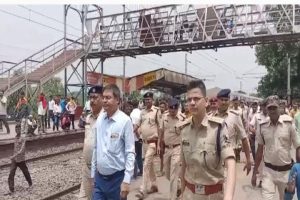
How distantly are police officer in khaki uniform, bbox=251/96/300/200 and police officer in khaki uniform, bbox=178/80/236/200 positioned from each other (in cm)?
215

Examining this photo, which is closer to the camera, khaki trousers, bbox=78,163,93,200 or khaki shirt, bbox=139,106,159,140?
khaki trousers, bbox=78,163,93,200

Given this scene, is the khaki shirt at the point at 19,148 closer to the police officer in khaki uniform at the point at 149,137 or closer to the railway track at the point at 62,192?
the railway track at the point at 62,192

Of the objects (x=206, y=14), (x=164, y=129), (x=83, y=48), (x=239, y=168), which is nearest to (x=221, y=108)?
(x=164, y=129)

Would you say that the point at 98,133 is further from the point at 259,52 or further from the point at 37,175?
the point at 259,52

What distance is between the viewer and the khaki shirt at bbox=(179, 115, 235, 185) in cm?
342

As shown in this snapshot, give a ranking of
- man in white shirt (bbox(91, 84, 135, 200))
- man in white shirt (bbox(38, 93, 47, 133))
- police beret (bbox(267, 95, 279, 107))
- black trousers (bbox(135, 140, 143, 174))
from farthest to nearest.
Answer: man in white shirt (bbox(38, 93, 47, 133)), black trousers (bbox(135, 140, 143, 174)), police beret (bbox(267, 95, 279, 107)), man in white shirt (bbox(91, 84, 135, 200))

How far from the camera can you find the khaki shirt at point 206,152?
3.42m

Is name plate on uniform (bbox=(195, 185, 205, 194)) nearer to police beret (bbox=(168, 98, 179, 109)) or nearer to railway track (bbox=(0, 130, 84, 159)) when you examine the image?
police beret (bbox=(168, 98, 179, 109))

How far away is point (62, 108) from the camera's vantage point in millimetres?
20672

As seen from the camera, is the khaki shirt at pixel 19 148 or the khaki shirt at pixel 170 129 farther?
the khaki shirt at pixel 19 148

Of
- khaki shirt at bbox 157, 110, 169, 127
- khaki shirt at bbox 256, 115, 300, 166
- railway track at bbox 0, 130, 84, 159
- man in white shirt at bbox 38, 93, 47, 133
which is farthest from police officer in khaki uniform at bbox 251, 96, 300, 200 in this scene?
man in white shirt at bbox 38, 93, 47, 133

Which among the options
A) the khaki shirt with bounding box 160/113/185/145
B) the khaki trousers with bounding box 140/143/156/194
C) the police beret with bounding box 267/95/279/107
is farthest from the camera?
the khaki trousers with bounding box 140/143/156/194

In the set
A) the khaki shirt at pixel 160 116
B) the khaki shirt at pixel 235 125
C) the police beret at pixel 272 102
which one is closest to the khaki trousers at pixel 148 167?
the khaki shirt at pixel 160 116

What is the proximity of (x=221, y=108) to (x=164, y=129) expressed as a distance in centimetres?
123
